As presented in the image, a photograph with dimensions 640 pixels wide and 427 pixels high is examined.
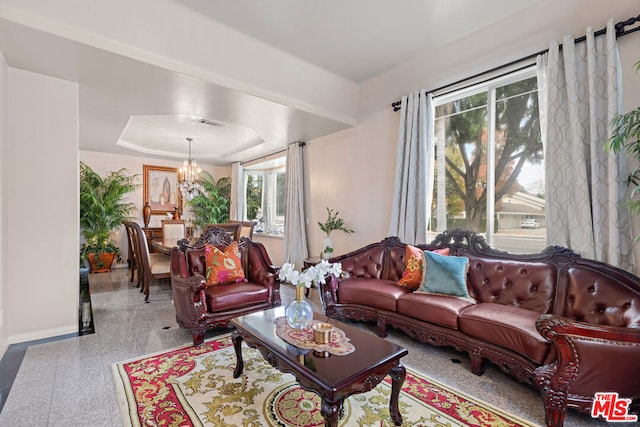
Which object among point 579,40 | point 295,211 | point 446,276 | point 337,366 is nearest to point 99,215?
point 295,211

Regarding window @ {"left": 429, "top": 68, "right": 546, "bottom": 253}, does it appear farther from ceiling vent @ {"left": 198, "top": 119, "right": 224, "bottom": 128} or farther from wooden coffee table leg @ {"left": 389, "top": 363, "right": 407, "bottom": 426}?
ceiling vent @ {"left": 198, "top": 119, "right": 224, "bottom": 128}

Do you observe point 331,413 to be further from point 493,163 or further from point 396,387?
point 493,163

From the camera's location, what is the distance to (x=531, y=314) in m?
2.35

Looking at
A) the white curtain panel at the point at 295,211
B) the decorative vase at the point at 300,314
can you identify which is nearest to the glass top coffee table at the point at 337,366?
the decorative vase at the point at 300,314

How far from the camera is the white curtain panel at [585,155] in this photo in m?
2.36

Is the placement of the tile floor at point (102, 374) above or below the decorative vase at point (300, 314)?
below

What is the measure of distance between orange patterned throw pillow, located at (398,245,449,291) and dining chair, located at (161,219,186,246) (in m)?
4.11

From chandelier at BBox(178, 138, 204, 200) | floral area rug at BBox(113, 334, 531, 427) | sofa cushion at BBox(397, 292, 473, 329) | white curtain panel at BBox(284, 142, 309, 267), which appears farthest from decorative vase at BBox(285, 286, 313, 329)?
chandelier at BBox(178, 138, 204, 200)

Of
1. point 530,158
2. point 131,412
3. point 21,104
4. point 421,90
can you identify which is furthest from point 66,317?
point 530,158

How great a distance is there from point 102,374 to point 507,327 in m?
3.09

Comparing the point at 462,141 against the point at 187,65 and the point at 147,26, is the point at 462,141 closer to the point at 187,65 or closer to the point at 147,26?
the point at 187,65

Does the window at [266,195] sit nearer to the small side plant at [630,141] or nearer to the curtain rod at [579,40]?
the curtain rod at [579,40]

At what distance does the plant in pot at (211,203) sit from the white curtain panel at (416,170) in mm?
5571

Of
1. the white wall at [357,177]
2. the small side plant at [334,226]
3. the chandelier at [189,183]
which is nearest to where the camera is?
the white wall at [357,177]
